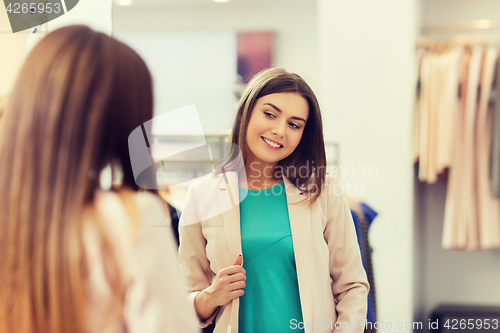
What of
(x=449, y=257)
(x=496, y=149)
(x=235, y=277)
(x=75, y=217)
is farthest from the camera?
(x=449, y=257)

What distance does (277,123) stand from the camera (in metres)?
0.78

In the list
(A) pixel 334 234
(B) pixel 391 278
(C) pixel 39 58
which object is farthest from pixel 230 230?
(B) pixel 391 278

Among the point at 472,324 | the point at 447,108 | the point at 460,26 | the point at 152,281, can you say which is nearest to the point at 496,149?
the point at 447,108

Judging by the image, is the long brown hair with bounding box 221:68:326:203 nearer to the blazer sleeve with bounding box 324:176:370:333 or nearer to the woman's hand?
the blazer sleeve with bounding box 324:176:370:333

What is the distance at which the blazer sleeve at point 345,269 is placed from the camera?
803 mm

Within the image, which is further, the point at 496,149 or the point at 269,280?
the point at 496,149

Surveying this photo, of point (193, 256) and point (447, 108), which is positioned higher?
point (447, 108)

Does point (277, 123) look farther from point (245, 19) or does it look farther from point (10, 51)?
point (10, 51)

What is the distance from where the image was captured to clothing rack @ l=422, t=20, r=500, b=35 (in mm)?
1319

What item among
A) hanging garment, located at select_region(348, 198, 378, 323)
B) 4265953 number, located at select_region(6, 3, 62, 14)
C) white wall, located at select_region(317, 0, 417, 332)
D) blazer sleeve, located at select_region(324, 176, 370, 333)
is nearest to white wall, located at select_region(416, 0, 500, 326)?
white wall, located at select_region(317, 0, 417, 332)

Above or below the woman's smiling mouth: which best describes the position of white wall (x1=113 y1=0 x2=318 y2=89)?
above

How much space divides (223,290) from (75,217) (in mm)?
408

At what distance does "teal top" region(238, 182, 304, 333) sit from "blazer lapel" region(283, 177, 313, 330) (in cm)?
1

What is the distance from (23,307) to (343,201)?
0.61 meters
